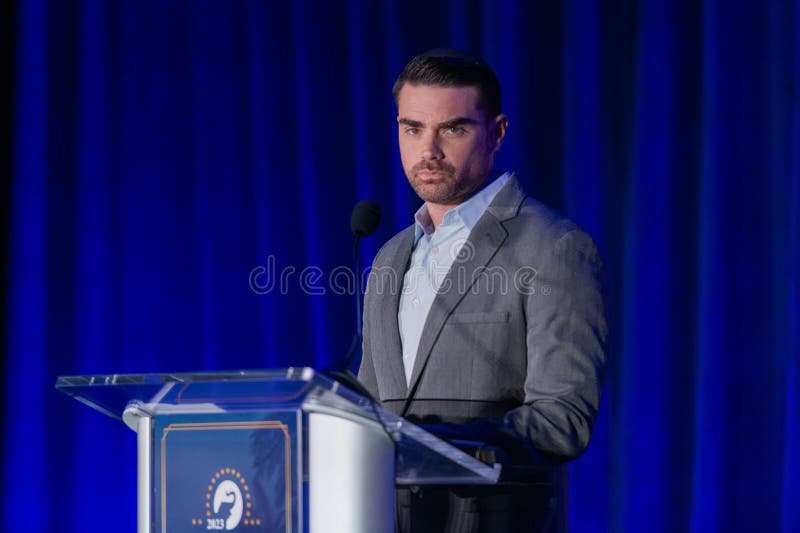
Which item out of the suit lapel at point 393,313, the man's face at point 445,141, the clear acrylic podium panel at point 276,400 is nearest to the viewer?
the clear acrylic podium panel at point 276,400

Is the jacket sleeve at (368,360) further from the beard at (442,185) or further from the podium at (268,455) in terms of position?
the podium at (268,455)

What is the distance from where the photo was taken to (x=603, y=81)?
2924mm

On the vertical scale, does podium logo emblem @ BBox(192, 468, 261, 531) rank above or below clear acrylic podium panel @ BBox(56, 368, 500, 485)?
below

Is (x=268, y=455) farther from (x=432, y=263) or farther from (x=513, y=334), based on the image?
(x=432, y=263)

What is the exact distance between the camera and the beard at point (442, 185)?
195 centimetres

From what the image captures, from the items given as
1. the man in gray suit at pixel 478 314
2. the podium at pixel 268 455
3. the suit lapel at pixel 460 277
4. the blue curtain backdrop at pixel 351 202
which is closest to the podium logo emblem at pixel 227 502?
the podium at pixel 268 455

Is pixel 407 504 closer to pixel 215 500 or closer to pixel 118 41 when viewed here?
pixel 215 500

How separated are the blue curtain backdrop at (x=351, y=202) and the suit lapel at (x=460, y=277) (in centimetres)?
91

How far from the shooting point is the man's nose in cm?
194

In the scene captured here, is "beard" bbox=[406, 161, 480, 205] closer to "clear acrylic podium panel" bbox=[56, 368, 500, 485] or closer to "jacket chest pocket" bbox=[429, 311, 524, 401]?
"jacket chest pocket" bbox=[429, 311, 524, 401]

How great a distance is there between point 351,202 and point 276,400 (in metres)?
2.31

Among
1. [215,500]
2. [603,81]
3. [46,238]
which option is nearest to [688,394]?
[603,81]

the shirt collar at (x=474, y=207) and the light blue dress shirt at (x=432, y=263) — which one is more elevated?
the shirt collar at (x=474, y=207)

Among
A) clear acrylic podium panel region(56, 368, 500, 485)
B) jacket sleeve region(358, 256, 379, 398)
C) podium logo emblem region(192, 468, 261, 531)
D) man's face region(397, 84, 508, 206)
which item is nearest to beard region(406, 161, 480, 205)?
man's face region(397, 84, 508, 206)
